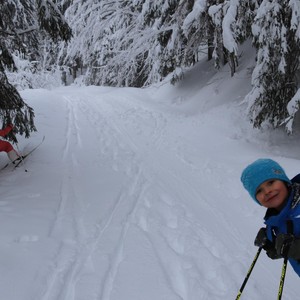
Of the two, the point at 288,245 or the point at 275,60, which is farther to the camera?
the point at 275,60

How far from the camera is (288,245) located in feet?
8.25

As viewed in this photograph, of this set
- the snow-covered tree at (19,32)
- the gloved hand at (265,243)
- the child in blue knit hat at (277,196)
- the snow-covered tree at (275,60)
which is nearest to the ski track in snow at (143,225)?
the gloved hand at (265,243)

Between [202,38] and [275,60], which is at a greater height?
[202,38]

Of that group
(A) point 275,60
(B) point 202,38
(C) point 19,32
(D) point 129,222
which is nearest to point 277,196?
(D) point 129,222

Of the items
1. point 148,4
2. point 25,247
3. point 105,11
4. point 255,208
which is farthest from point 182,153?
point 105,11

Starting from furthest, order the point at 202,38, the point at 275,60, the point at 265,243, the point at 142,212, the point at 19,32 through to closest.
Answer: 1. the point at 202,38
2. the point at 275,60
3. the point at 19,32
4. the point at 142,212
5. the point at 265,243

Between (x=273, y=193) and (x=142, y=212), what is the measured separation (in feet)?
11.2

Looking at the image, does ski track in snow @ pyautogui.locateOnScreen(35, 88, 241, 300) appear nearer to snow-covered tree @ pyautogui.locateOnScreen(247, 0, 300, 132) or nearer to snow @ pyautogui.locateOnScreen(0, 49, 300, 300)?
snow @ pyautogui.locateOnScreen(0, 49, 300, 300)

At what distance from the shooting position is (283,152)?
859cm

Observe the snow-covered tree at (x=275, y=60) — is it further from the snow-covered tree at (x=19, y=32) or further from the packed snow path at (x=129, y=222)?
the snow-covered tree at (x=19, y=32)

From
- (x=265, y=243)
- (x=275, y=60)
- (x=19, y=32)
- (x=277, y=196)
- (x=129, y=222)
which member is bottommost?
(x=129, y=222)

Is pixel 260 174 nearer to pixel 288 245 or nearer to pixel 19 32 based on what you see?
pixel 288 245

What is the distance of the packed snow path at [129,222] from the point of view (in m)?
3.88

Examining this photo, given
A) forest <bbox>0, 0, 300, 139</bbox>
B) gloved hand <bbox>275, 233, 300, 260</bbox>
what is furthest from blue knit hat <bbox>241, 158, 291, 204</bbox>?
forest <bbox>0, 0, 300, 139</bbox>
